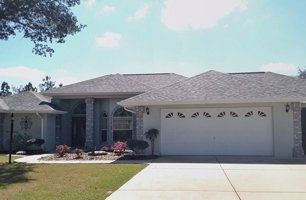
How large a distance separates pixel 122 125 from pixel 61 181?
1456 cm

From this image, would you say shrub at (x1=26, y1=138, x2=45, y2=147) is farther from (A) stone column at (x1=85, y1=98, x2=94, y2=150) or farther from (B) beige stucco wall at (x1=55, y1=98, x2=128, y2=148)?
(A) stone column at (x1=85, y1=98, x2=94, y2=150)

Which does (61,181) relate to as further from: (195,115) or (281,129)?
(281,129)

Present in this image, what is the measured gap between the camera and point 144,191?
33.0 feet

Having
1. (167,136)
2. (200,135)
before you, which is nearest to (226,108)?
(200,135)

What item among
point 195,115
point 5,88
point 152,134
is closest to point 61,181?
point 152,134

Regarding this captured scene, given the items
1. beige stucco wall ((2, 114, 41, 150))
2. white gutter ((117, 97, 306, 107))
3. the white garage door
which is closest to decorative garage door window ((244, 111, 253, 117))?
the white garage door

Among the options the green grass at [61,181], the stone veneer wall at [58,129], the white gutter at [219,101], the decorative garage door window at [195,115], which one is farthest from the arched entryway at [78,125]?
the green grass at [61,181]

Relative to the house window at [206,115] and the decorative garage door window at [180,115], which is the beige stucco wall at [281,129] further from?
the decorative garage door window at [180,115]

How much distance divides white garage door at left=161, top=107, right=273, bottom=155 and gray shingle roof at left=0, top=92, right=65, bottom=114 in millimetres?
8831

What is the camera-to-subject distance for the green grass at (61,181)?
9.88m

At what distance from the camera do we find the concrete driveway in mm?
9523

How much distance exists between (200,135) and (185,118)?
113 centimetres

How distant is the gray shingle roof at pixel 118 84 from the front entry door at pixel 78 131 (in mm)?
2293

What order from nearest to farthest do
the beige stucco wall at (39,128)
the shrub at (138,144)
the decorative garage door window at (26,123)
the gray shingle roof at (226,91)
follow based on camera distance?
1. the gray shingle roof at (226,91)
2. the shrub at (138,144)
3. the beige stucco wall at (39,128)
4. the decorative garage door window at (26,123)
